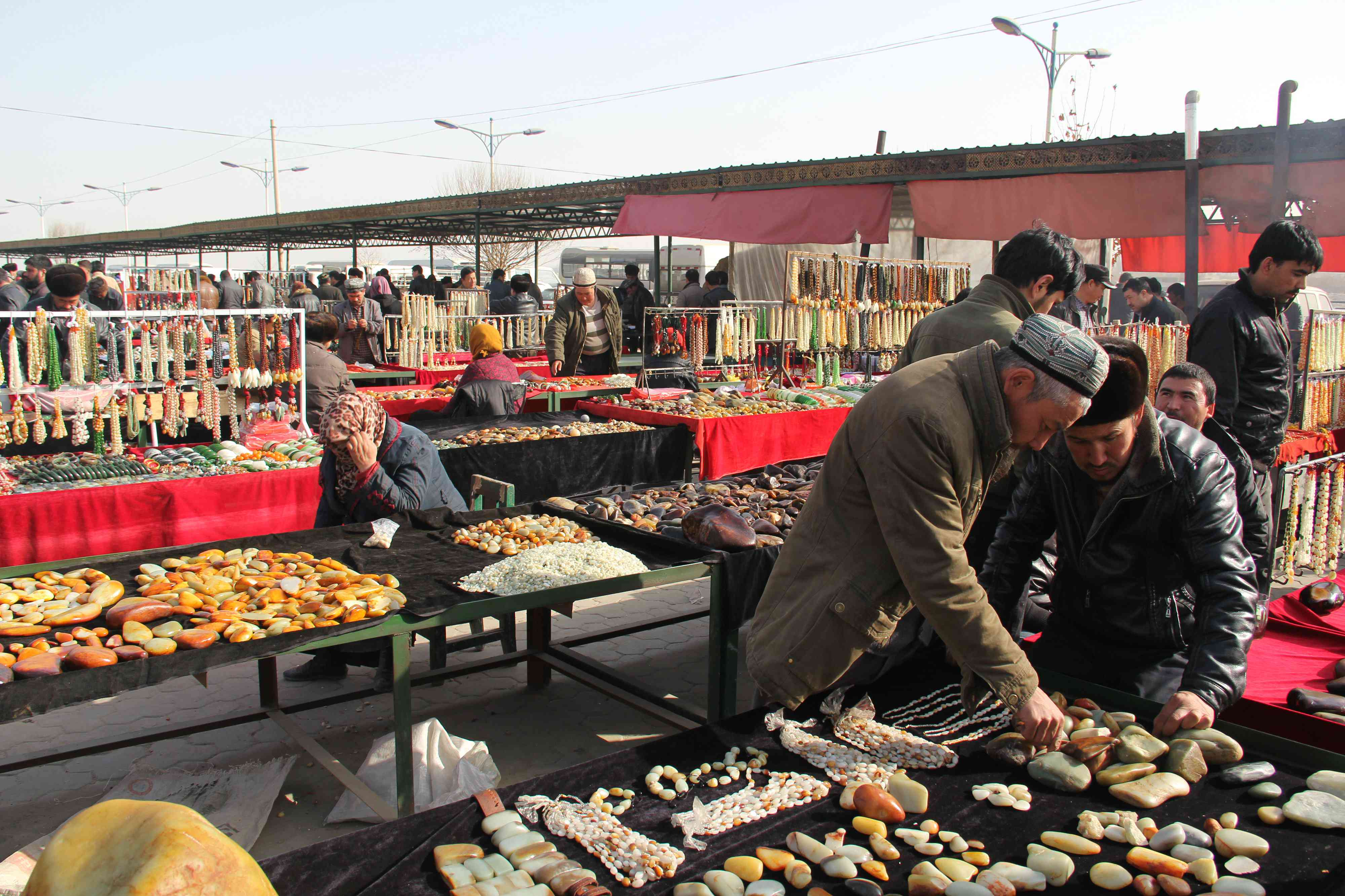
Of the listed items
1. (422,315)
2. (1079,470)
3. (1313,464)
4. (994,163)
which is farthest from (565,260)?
(1079,470)

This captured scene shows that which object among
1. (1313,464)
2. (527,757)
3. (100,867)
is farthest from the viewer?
(1313,464)

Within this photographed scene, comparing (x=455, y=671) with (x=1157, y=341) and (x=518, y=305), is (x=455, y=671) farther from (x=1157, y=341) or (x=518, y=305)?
(x=518, y=305)

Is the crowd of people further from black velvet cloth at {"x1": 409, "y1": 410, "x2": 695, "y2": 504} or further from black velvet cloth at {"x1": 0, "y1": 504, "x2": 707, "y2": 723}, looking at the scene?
black velvet cloth at {"x1": 409, "y1": 410, "x2": 695, "y2": 504}

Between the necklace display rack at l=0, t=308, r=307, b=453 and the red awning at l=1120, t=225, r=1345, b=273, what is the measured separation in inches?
312

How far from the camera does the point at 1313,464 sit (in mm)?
5070

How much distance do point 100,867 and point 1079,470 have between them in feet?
6.99

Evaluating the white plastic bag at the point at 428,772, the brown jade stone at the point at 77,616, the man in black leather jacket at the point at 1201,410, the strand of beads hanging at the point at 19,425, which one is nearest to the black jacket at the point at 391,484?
the white plastic bag at the point at 428,772

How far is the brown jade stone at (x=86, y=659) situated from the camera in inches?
89.8

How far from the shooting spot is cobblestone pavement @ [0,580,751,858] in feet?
10.5

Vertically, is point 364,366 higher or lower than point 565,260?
lower

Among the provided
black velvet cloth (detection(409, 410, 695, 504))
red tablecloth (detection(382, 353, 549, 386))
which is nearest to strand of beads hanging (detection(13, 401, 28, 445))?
black velvet cloth (detection(409, 410, 695, 504))

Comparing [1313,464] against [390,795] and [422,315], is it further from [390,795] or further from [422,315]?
[422,315]

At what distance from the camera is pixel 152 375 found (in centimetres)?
518

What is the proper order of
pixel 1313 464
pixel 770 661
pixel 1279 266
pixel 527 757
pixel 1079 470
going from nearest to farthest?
1. pixel 770 661
2. pixel 1079 470
3. pixel 527 757
4. pixel 1279 266
5. pixel 1313 464
